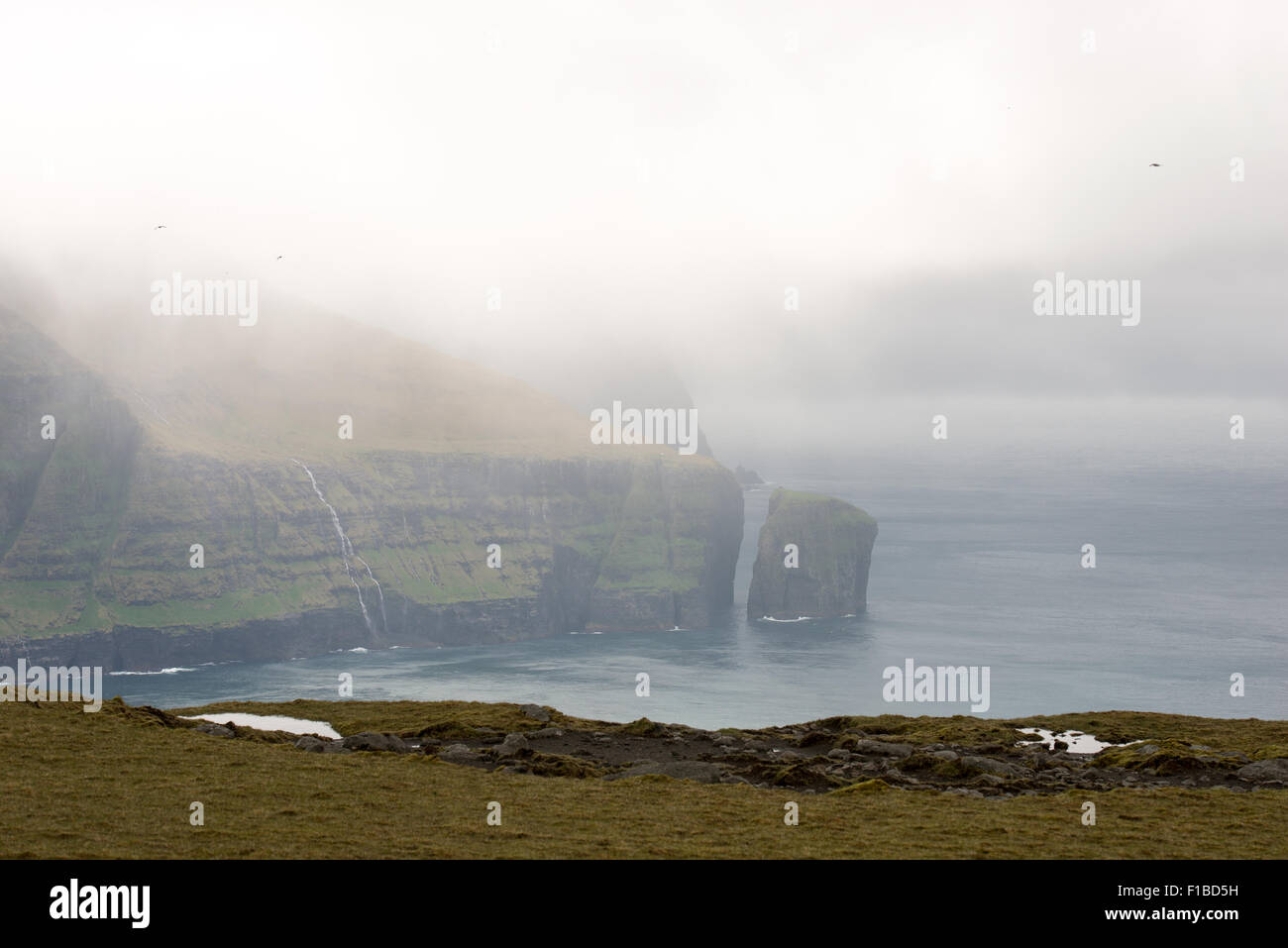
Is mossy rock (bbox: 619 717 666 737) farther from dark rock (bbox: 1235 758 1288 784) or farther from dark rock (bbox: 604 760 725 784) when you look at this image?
dark rock (bbox: 1235 758 1288 784)

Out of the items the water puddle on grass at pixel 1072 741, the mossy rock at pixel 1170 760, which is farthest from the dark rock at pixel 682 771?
the water puddle on grass at pixel 1072 741

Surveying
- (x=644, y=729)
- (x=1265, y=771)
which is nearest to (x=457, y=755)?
(x=644, y=729)

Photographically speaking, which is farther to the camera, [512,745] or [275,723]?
[275,723]

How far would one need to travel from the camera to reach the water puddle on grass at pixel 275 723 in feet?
171

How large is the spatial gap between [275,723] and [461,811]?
24.5 meters

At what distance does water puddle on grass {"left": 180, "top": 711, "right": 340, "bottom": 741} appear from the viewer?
5216 cm

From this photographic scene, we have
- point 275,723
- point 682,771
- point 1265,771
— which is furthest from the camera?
point 275,723

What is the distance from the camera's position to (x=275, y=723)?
2144 inches

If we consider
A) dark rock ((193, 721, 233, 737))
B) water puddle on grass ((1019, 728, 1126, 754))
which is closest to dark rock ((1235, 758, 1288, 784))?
water puddle on grass ((1019, 728, 1126, 754))

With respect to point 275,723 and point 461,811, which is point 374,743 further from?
point 461,811

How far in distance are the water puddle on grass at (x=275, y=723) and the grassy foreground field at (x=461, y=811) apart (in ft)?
17.5
